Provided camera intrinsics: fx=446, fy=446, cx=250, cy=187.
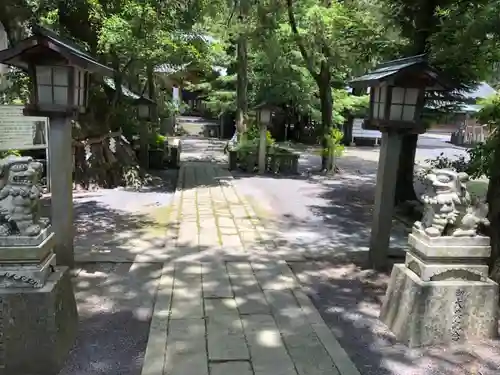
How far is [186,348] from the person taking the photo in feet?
11.6

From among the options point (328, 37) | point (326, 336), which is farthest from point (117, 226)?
point (328, 37)

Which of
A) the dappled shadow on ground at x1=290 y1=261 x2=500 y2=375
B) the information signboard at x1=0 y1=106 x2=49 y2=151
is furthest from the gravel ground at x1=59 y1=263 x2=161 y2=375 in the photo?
the information signboard at x1=0 y1=106 x2=49 y2=151

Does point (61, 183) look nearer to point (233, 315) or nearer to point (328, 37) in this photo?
point (233, 315)

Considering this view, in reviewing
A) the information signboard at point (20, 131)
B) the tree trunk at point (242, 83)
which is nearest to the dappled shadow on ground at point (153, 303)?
the information signboard at point (20, 131)

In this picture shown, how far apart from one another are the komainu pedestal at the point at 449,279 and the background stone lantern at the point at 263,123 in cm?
982

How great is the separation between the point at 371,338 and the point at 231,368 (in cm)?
134

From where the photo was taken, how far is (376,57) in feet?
31.4

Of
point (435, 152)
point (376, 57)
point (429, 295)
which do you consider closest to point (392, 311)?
point (429, 295)

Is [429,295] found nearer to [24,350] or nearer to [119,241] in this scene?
[24,350]

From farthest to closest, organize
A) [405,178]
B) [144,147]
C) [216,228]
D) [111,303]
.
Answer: [144,147] < [405,178] < [216,228] < [111,303]

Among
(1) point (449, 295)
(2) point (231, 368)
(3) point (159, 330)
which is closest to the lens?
(2) point (231, 368)

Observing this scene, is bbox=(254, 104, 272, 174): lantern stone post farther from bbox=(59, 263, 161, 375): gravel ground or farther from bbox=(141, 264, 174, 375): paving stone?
bbox=(141, 264, 174, 375): paving stone

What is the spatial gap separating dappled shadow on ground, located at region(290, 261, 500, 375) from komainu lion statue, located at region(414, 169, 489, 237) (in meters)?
0.96

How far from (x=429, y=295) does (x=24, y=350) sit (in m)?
3.14
